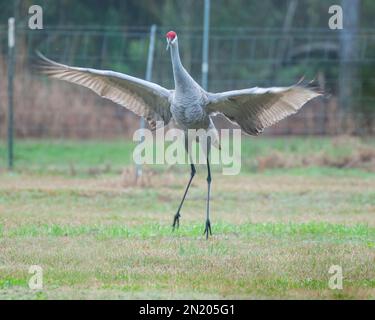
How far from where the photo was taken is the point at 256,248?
31.2 ft

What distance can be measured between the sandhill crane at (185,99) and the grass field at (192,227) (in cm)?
96

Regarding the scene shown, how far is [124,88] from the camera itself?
11.1m

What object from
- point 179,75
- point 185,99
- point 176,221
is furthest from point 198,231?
point 179,75

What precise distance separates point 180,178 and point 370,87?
7.46 meters

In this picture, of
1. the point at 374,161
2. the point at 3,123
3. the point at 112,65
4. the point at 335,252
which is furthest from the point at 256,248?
the point at 112,65

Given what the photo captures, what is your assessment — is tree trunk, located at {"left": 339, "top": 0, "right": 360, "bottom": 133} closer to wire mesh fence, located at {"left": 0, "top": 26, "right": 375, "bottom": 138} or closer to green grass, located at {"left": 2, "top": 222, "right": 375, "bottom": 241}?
wire mesh fence, located at {"left": 0, "top": 26, "right": 375, "bottom": 138}

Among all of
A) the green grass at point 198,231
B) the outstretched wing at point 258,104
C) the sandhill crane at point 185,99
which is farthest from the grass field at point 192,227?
the outstretched wing at point 258,104

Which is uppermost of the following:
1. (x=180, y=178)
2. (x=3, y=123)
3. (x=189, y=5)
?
(x=189, y=5)

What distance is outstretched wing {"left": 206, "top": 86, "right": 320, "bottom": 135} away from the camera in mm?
9727

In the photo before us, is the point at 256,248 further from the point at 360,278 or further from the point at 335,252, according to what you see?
the point at 360,278

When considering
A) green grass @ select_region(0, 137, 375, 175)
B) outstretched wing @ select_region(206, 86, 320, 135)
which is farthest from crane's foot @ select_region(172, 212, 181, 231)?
green grass @ select_region(0, 137, 375, 175)

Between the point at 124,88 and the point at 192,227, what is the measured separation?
73.0 inches

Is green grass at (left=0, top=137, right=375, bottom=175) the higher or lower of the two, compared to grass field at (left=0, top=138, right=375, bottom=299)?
higher

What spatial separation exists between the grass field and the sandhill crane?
0.96 metres
